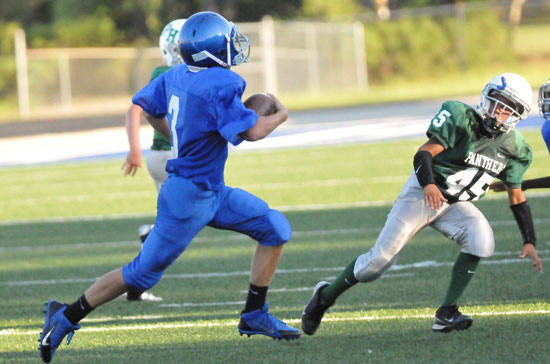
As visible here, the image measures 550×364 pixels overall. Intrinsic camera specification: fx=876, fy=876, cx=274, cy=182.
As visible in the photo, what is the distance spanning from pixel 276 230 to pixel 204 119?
29.0 inches

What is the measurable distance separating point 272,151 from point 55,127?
10.1 m

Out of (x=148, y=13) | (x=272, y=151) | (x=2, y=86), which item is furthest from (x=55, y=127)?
(x=148, y=13)

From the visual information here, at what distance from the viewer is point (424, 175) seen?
4742 mm

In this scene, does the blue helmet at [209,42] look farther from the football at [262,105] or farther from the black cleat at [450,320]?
the black cleat at [450,320]

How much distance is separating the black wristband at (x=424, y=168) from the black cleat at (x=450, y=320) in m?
0.74

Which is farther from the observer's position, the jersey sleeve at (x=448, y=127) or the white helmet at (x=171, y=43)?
the white helmet at (x=171, y=43)

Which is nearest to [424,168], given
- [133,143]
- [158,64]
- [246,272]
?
[133,143]

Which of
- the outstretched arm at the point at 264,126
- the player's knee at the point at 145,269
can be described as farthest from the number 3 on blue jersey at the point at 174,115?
the player's knee at the point at 145,269

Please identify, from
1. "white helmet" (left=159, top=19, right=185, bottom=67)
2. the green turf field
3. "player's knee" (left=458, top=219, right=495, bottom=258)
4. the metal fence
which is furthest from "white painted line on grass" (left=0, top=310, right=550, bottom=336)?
the metal fence

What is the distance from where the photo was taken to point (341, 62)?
31047mm

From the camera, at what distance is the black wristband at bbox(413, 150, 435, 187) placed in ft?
15.5

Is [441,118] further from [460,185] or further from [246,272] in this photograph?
[246,272]

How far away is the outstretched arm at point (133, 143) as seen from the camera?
5.64 m

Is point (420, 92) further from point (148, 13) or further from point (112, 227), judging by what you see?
point (112, 227)
